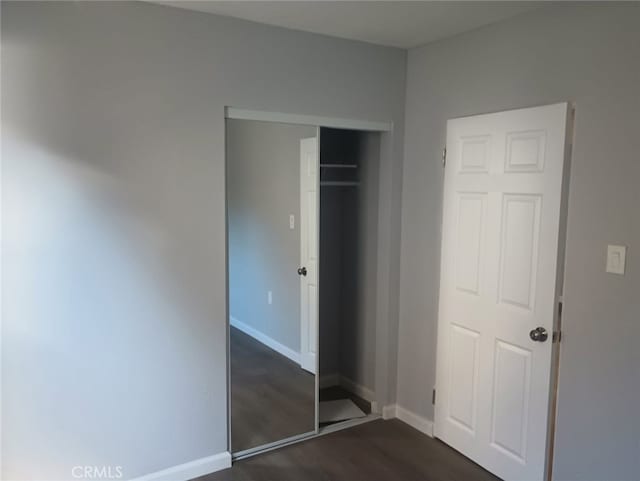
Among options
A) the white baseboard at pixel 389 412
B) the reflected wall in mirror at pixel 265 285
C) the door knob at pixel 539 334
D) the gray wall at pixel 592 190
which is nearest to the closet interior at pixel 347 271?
the white baseboard at pixel 389 412

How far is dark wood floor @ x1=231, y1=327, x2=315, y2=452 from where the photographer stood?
2943mm

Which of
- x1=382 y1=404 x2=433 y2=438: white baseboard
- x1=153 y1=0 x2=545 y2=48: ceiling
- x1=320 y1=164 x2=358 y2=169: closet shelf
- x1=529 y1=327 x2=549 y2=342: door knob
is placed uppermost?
x1=153 y1=0 x2=545 y2=48: ceiling

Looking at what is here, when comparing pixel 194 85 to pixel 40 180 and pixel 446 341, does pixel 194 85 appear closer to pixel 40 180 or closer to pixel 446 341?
pixel 40 180

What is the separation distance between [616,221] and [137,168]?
226cm

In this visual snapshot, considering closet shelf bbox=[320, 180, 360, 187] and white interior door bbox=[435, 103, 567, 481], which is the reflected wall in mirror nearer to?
closet shelf bbox=[320, 180, 360, 187]

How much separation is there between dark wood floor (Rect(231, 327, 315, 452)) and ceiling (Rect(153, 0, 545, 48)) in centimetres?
174

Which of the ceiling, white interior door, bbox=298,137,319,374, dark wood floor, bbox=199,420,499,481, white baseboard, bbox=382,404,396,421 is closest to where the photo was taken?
the ceiling

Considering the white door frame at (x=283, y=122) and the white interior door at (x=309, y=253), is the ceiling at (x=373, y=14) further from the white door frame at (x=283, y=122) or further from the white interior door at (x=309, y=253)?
the white interior door at (x=309, y=253)

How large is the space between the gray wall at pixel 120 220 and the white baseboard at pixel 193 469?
0.14 feet

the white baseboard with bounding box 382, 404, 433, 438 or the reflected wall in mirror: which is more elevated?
the reflected wall in mirror

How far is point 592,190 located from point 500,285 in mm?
704

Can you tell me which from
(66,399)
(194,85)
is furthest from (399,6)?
(66,399)

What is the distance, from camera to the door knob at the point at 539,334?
8.13 ft

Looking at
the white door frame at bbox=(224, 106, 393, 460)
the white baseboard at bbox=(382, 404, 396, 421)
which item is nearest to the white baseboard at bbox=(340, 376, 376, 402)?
the white baseboard at bbox=(382, 404, 396, 421)
